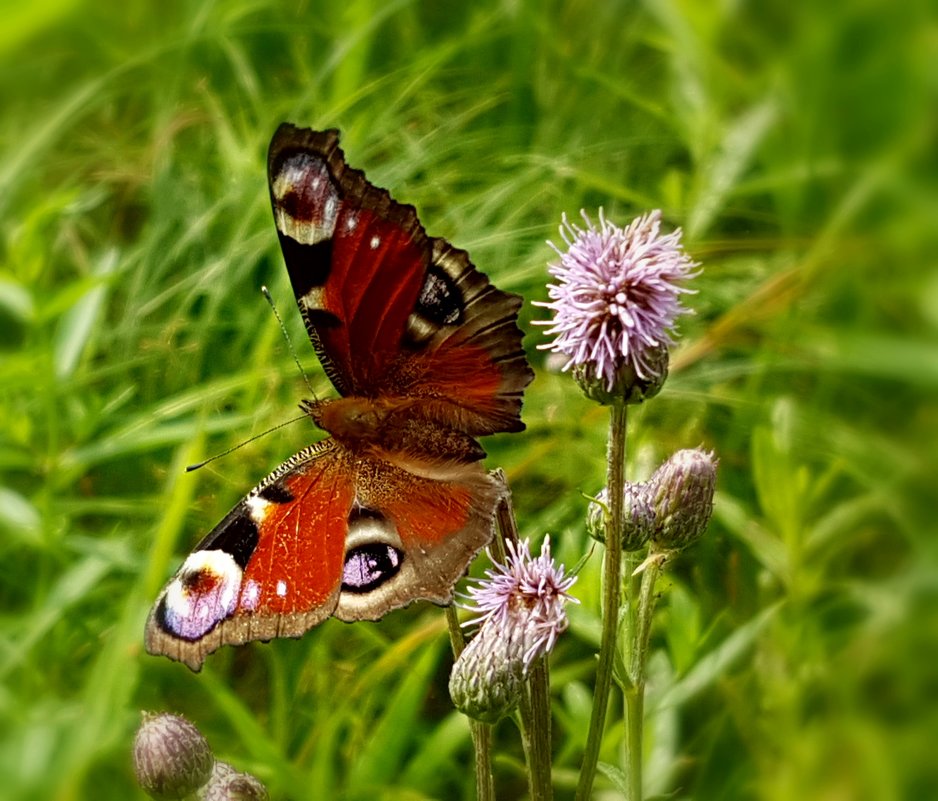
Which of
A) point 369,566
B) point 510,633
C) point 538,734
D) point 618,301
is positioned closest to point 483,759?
point 538,734

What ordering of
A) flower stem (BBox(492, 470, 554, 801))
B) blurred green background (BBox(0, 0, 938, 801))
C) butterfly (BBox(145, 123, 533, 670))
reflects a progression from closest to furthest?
flower stem (BBox(492, 470, 554, 801)) → butterfly (BBox(145, 123, 533, 670)) → blurred green background (BBox(0, 0, 938, 801))

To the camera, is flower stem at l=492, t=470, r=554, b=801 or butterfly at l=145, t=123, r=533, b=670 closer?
flower stem at l=492, t=470, r=554, b=801


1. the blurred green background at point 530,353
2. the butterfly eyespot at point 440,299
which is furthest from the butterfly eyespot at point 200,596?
the butterfly eyespot at point 440,299

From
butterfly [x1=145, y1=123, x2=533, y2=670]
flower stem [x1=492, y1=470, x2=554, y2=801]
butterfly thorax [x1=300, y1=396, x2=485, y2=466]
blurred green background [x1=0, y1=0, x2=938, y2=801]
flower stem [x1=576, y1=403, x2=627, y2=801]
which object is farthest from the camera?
blurred green background [x1=0, y1=0, x2=938, y2=801]

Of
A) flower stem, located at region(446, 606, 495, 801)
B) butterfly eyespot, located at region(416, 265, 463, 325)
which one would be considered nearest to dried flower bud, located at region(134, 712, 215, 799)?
flower stem, located at region(446, 606, 495, 801)

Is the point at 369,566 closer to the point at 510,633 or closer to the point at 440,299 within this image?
the point at 510,633

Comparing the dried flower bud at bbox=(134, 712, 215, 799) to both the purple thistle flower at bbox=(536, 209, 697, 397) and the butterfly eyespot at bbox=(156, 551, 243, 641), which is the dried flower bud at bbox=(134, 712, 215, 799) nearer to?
the butterfly eyespot at bbox=(156, 551, 243, 641)
